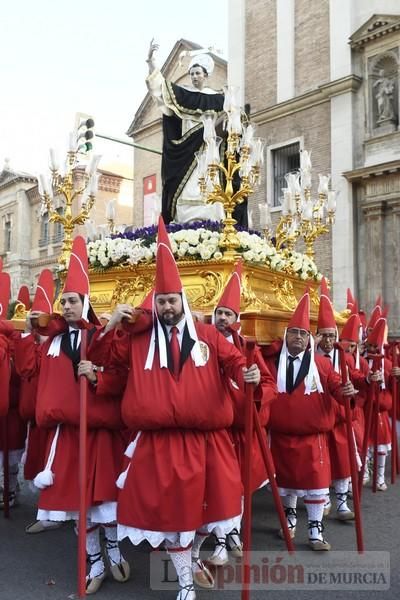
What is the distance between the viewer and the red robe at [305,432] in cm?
481

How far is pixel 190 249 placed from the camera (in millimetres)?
6395

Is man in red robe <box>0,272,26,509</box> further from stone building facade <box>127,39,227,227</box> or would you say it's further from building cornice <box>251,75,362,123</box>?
stone building facade <box>127,39,227,227</box>

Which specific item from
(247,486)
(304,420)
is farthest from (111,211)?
(247,486)

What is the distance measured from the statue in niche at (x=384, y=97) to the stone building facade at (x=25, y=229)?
19135mm

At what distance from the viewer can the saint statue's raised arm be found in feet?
25.5

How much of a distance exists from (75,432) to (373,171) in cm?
1283

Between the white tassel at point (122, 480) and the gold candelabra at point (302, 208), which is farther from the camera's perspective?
the gold candelabra at point (302, 208)

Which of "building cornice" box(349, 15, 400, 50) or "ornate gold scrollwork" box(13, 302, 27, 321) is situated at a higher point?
"building cornice" box(349, 15, 400, 50)

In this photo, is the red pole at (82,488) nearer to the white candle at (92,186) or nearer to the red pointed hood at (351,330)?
the red pointed hood at (351,330)

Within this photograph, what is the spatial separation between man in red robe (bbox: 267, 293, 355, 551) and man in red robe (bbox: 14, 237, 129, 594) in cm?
145

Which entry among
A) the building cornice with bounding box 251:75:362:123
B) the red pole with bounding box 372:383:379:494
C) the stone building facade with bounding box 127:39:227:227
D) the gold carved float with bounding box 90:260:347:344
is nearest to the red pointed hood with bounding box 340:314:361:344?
the red pole with bounding box 372:383:379:494

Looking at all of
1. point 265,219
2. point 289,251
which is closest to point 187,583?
point 289,251

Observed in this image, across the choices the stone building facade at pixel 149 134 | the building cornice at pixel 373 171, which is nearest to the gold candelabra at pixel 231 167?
the building cornice at pixel 373 171

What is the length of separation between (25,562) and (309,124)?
1506 centimetres
